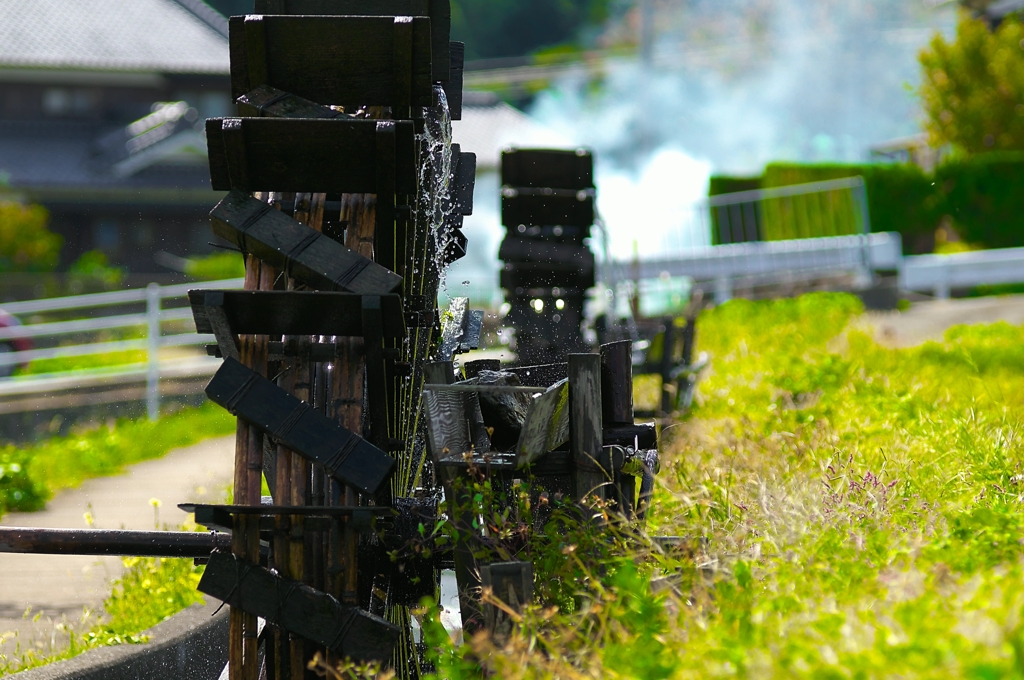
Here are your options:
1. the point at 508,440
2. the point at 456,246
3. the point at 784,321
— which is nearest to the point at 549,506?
the point at 508,440

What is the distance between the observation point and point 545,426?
354 cm

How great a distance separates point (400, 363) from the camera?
4.51m

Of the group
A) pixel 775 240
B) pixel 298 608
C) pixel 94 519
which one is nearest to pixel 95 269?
pixel 775 240

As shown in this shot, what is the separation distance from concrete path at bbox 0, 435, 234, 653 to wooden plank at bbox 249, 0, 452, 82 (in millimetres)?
3168

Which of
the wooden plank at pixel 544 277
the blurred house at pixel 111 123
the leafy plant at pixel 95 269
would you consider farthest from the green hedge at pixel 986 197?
the blurred house at pixel 111 123

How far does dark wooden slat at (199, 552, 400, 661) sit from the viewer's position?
362 centimetres

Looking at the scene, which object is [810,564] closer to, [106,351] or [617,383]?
[617,383]

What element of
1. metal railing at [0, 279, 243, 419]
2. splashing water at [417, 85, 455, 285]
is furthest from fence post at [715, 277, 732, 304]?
splashing water at [417, 85, 455, 285]

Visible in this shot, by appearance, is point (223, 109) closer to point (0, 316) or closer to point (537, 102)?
point (0, 316)

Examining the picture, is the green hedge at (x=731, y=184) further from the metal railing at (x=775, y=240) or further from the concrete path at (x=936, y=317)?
the concrete path at (x=936, y=317)

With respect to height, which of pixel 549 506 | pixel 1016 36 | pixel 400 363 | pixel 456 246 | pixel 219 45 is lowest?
pixel 549 506

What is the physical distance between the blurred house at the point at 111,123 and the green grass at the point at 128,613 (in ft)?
76.6

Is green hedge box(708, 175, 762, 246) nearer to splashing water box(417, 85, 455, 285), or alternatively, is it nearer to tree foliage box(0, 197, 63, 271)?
tree foliage box(0, 197, 63, 271)

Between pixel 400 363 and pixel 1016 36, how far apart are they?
20.8 metres
